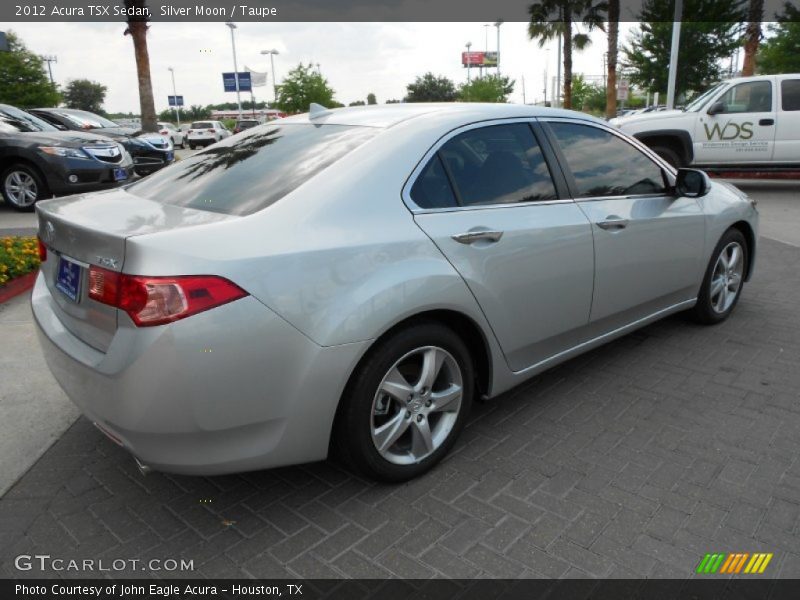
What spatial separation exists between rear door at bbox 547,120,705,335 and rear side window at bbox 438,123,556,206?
0.21 m

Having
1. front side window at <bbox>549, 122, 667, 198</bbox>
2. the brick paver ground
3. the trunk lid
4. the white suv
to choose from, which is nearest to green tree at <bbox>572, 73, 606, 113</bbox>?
the white suv

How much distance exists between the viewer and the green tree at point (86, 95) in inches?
3109

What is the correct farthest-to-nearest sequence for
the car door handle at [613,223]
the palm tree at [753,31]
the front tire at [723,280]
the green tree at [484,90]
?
the green tree at [484,90] < the palm tree at [753,31] < the front tire at [723,280] < the car door handle at [613,223]

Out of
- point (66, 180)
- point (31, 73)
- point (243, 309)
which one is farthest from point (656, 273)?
point (31, 73)

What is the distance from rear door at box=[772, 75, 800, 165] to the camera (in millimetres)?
10742

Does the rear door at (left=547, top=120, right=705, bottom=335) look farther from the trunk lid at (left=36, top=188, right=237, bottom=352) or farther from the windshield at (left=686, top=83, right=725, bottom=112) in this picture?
the windshield at (left=686, top=83, right=725, bottom=112)

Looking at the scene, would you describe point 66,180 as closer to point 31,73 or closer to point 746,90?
point 746,90

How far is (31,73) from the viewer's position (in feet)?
90.9

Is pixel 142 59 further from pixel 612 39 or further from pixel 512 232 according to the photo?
pixel 512 232

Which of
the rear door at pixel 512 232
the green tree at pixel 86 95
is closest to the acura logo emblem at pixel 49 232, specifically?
the rear door at pixel 512 232

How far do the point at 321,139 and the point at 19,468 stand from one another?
209 cm

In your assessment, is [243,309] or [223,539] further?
[223,539]

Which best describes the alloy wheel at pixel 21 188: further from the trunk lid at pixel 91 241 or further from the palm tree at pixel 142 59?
the palm tree at pixel 142 59
